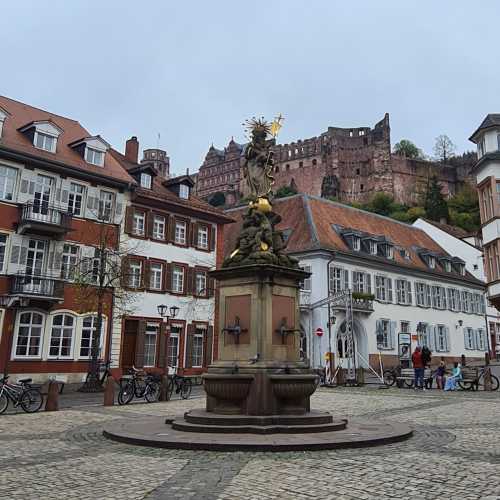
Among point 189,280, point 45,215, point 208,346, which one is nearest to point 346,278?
point 208,346

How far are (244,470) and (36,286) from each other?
19516 millimetres

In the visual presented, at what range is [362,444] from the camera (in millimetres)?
8656

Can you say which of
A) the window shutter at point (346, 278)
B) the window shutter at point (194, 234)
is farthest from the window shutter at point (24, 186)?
the window shutter at point (346, 278)

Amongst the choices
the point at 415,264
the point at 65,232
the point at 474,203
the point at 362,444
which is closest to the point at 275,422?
the point at 362,444

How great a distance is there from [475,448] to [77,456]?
606 cm

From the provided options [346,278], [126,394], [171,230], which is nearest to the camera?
[126,394]

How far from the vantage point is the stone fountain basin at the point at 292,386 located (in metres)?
10.1

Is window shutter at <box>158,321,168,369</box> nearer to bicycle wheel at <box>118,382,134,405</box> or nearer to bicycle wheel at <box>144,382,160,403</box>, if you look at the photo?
bicycle wheel at <box>144,382,160,403</box>

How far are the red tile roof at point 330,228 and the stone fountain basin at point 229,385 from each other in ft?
74.7

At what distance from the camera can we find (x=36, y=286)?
24141mm

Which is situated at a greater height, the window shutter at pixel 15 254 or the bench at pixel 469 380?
the window shutter at pixel 15 254

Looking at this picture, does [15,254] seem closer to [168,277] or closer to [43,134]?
[43,134]

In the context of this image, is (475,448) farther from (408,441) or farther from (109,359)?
(109,359)

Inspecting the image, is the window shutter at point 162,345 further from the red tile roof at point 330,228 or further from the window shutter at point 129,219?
the red tile roof at point 330,228
